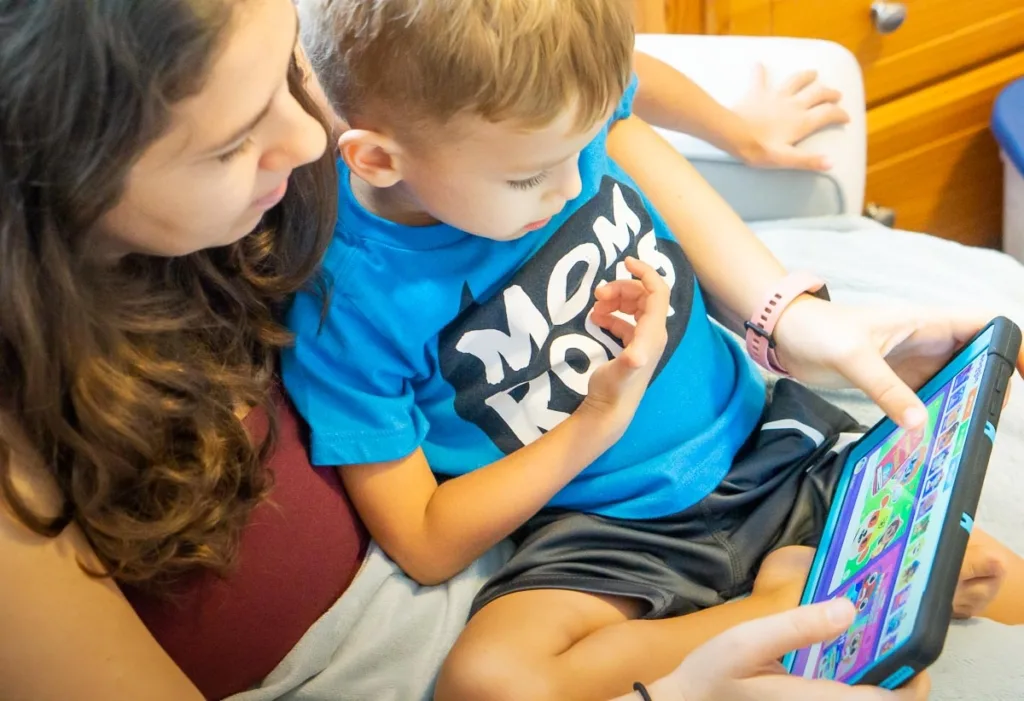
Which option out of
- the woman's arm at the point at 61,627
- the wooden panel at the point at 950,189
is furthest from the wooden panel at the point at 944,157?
the woman's arm at the point at 61,627

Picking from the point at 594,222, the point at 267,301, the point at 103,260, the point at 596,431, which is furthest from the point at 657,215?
the point at 103,260

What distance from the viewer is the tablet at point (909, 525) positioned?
52 centimetres

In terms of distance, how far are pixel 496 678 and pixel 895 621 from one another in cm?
25

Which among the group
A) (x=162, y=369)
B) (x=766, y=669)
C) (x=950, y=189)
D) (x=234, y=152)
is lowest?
(x=950, y=189)

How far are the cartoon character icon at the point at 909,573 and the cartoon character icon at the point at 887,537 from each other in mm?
43

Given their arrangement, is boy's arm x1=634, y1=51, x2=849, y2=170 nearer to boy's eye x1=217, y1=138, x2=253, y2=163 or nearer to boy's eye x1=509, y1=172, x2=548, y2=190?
boy's eye x1=509, y1=172, x2=548, y2=190

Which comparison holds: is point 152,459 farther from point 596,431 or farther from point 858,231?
point 858,231

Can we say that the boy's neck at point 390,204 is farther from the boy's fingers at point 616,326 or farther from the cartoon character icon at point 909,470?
the cartoon character icon at point 909,470

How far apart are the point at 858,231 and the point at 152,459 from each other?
0.75m

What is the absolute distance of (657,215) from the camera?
0.80 meters

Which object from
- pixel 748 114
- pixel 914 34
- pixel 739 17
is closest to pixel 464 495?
pixel 748 114

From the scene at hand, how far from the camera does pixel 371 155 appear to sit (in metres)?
0.64

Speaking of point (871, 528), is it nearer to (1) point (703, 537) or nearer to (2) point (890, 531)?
(2) point (890, 531)

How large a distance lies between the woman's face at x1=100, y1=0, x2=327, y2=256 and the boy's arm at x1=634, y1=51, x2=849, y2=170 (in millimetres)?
486
